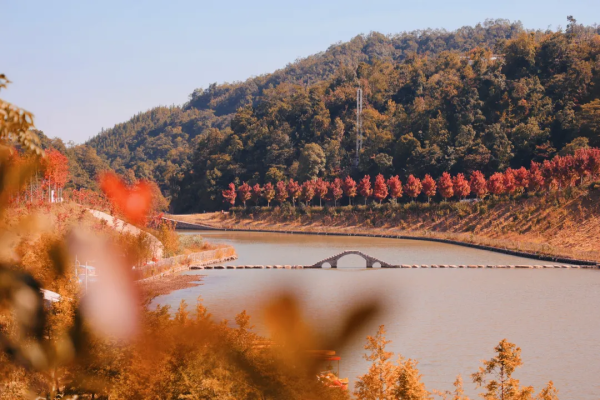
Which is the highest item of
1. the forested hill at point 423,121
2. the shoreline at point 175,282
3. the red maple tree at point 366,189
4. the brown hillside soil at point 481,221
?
the forested hill at point 423,121

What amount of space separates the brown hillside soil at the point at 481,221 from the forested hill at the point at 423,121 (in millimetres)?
10662

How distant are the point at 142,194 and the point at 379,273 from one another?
17071 mm

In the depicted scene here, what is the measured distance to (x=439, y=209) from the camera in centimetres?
8150

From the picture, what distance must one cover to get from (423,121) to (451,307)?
71.8 meters

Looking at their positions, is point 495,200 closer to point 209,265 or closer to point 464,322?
point 209,265

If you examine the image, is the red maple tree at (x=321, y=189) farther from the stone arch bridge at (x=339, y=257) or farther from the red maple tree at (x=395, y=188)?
the stone arch bridge at (x=339, y=257)

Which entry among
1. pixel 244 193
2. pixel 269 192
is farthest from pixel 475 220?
Answer: pixel 244 193

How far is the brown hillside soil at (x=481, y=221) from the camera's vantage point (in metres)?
59.1

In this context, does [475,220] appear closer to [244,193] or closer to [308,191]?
[308,191]

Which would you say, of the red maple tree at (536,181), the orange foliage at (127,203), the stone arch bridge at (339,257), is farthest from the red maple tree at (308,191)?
the orange foliage at (127,203)

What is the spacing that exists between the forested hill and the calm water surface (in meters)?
36.3

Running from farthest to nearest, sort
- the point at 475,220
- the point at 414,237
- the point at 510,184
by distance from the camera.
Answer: the point at 510,184 < the point at 414,237 < the point at 475,220

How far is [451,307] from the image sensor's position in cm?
3353

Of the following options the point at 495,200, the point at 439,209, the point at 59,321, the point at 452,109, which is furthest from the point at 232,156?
the point at 59,321
